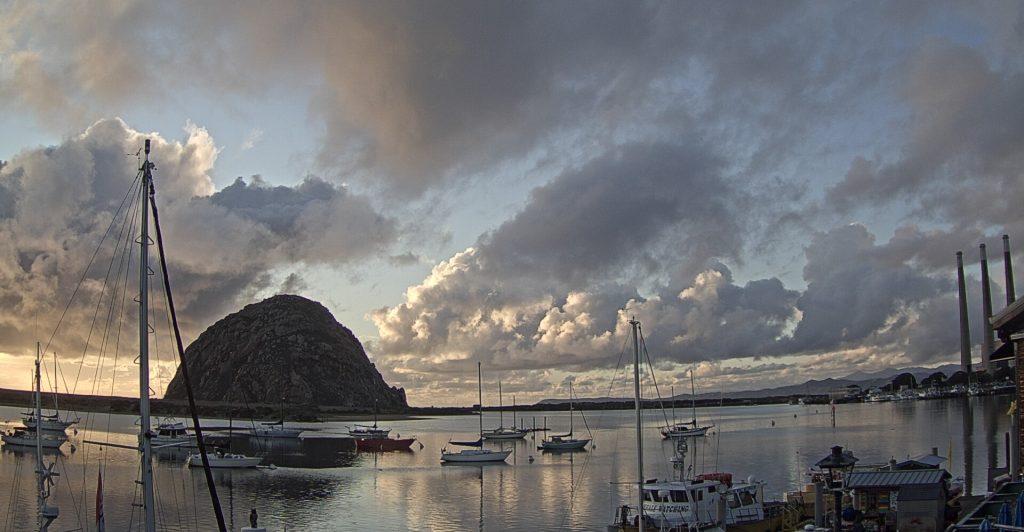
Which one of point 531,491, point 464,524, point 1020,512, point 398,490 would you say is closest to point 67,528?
point 464,524

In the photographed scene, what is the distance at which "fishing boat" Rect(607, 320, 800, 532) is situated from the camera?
49.7 meters

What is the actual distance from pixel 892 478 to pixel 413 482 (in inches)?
2958

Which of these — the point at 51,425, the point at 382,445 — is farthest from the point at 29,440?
the point at 382,445

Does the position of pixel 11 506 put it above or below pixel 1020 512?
below

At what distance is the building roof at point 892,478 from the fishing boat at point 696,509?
33.8ft

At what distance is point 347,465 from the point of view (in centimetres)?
13025

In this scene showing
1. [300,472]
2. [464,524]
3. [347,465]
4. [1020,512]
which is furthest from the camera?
[347,465]

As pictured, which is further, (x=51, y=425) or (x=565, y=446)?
(x=51, y=425)

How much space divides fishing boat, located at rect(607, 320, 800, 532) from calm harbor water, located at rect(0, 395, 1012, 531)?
1688 cm

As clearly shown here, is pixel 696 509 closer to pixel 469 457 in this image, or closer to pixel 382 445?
pixel 469 457

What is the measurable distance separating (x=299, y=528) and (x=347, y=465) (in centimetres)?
6268

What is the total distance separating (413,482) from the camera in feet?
348

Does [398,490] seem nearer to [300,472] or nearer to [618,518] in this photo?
[300,472]

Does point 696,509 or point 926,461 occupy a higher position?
point 926,461
